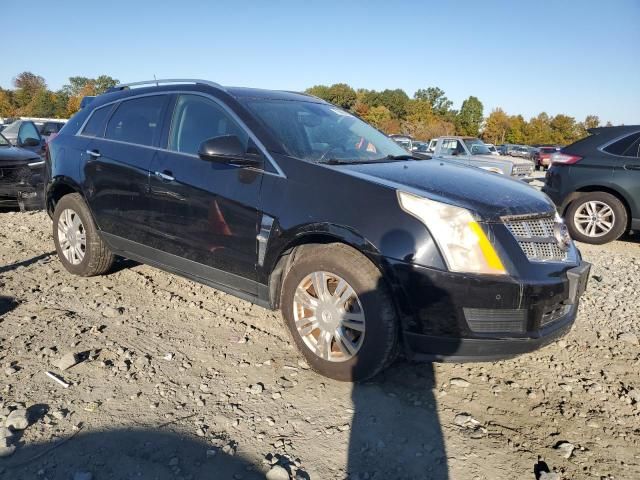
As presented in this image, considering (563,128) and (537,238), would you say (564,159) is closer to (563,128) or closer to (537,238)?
(537,238)

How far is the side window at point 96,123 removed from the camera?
448cm

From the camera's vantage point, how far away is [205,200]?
3.40m

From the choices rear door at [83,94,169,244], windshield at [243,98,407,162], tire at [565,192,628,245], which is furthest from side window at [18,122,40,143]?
tire at [565,192,628,245]

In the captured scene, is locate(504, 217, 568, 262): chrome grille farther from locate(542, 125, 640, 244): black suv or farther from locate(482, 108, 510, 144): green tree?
locate(482, 108, 510, 144): green tree

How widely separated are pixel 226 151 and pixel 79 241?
A: 233cm

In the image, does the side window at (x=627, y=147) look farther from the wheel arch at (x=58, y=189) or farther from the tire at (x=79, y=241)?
the wheel arch at (x=58, y=189)

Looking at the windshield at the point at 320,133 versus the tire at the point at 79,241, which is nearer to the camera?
the windshield at the point at 320,133

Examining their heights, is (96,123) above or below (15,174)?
above

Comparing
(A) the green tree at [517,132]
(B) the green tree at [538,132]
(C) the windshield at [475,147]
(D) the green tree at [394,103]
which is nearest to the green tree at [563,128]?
(B) the green tree at [538,132]

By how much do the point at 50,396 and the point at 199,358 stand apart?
2.88ft

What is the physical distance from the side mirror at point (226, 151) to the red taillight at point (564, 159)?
225 inches

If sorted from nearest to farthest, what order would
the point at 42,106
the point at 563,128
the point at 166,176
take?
the point at 166,176 < the point at 42,106 < the point at 563,128


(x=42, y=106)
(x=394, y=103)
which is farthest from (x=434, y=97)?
(x=42, y=106)

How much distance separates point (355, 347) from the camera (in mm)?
2832
